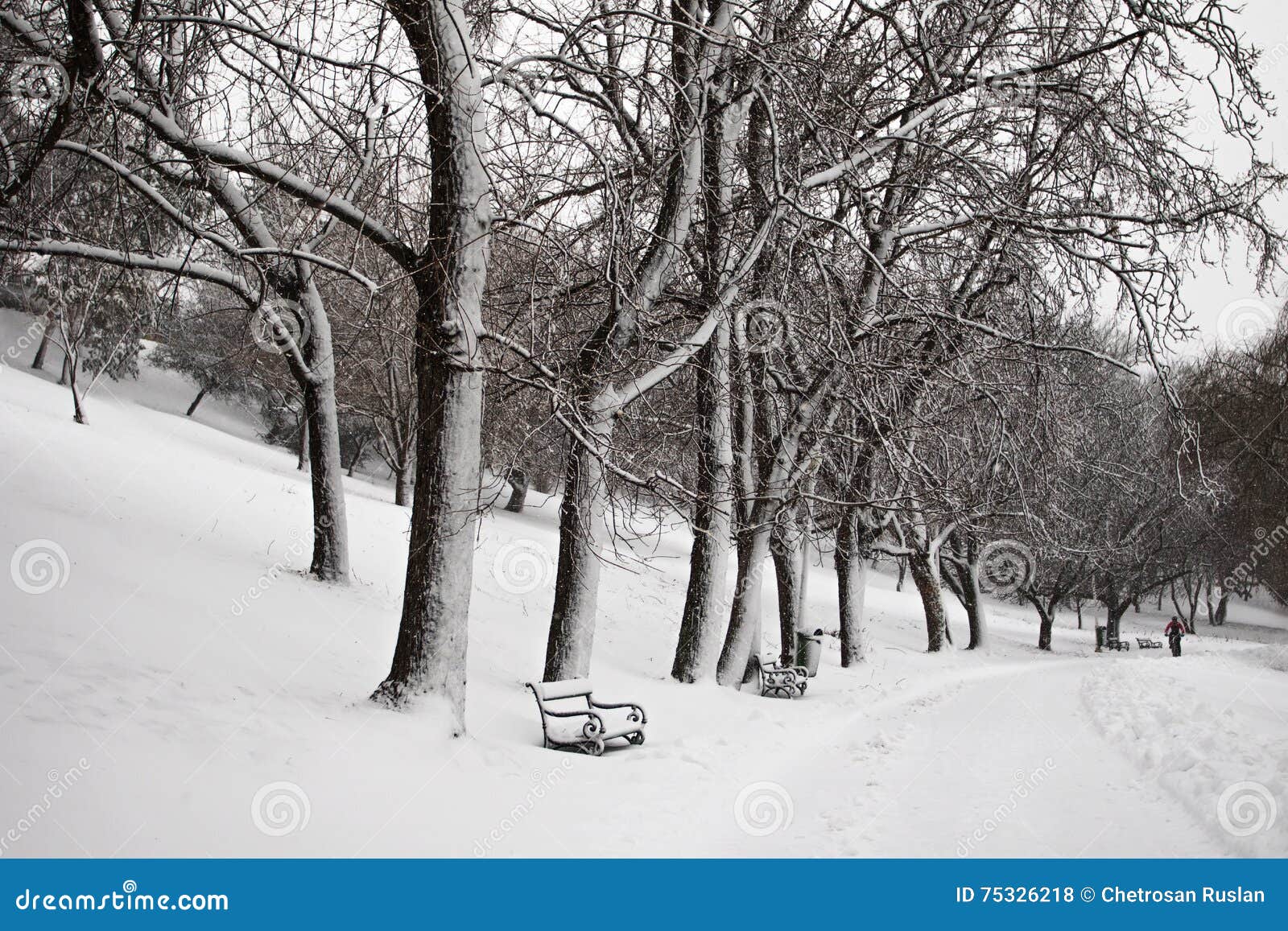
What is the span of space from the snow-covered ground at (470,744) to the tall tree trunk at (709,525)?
570 millimetres

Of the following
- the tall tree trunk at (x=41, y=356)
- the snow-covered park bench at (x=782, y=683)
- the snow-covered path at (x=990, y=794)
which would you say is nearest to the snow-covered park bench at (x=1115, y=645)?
the snow-covered path at (x=990, y=794)

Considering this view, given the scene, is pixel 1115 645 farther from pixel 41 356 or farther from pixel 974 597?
pixel 41 356

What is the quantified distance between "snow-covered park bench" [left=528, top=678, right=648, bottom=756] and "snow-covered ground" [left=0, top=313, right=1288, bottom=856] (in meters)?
0.23

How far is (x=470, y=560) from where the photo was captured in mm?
6504

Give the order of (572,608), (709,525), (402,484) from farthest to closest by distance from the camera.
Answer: (402,484) < (709,525) < (572,608)

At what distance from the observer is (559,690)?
7449 mm

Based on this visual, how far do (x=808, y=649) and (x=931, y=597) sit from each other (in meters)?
8.77

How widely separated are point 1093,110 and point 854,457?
4444mm

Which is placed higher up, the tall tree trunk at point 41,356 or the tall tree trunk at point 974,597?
the tall tree trunk at point 41,356

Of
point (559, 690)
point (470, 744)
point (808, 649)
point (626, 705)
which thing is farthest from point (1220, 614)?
point (470, 744)

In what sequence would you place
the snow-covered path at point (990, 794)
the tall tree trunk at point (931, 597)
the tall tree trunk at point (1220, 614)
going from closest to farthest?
the snow-covered path at point (990, 794) → the tall tree trunk at point (931, 597) → the tall tree trunk at point (1220, 614)

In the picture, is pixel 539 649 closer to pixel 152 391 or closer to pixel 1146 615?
pixel 152 391

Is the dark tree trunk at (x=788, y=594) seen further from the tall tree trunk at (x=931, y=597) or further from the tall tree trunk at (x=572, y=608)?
the tall tree trunk at (x=931, y=597)

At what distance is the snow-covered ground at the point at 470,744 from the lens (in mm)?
4449
